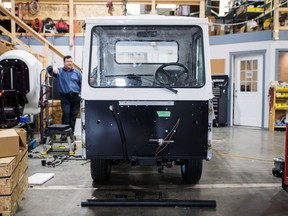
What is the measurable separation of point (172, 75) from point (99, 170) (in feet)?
4.88

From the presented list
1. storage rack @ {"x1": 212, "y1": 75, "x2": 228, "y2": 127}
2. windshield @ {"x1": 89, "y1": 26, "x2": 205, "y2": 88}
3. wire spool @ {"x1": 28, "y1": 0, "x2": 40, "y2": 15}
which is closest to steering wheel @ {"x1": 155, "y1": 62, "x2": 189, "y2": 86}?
windshield @ {"x1": 89, "y1": 26, "x2": 205, "y2": 88}

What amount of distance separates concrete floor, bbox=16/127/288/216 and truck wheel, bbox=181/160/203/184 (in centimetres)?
10

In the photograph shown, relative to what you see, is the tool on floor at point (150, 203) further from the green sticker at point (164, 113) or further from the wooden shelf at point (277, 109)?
the wooden shelf at point (277, 109)

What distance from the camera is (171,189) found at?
4.20 m

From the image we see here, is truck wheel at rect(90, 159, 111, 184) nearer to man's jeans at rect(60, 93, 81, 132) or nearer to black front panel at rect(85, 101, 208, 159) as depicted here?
black front panel at rect(85, 101, 208, 159)

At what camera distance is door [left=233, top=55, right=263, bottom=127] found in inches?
396

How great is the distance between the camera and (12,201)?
319 cm

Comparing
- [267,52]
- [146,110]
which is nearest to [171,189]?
[146,110]

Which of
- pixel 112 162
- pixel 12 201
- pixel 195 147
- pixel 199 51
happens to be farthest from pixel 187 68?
pixel 12 201

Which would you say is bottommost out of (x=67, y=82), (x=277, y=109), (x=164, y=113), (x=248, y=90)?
(x=277, y=109)

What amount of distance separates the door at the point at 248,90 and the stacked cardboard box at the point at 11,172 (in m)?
7.93

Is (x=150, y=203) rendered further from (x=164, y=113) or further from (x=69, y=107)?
(x=69, y=107)

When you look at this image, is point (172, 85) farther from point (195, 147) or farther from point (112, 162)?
point (112, 162)

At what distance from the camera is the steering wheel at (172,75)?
12.6 ft
